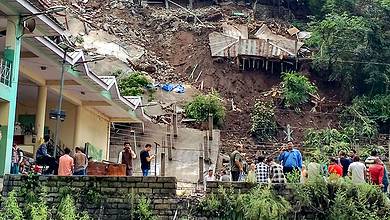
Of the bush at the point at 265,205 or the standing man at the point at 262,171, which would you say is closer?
the bush at the point at 265,205

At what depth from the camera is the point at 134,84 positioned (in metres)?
31.4

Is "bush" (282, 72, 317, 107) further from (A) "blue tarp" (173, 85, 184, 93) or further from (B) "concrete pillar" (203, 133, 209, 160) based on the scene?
(B) "concrete pillar" (203, 133, 209, 160)

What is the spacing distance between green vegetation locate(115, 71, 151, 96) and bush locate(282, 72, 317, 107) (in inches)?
286

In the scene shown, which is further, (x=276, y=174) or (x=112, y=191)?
(x=276, y=174)

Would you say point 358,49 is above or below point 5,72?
above

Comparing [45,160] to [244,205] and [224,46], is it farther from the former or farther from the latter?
[224,46]

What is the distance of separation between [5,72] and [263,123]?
64.0 feet

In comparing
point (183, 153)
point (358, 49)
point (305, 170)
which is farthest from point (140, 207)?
point (358, 49)

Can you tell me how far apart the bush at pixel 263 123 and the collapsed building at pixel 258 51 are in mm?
4306

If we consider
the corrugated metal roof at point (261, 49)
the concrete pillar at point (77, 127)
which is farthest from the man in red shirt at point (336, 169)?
the corrugated metal roof at point (261, 49)

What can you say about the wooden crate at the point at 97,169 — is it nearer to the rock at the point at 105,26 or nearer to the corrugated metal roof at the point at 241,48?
the corrugated metal roof at the point at 241,48

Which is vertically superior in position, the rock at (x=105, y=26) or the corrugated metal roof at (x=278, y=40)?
the rock at (x=105, y=26)

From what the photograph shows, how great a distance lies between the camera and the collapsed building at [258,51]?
3544cm

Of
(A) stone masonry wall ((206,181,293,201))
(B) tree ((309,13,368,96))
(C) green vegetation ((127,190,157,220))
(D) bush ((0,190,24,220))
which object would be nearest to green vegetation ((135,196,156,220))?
(C) green vegetation ((127,190,157,220))
